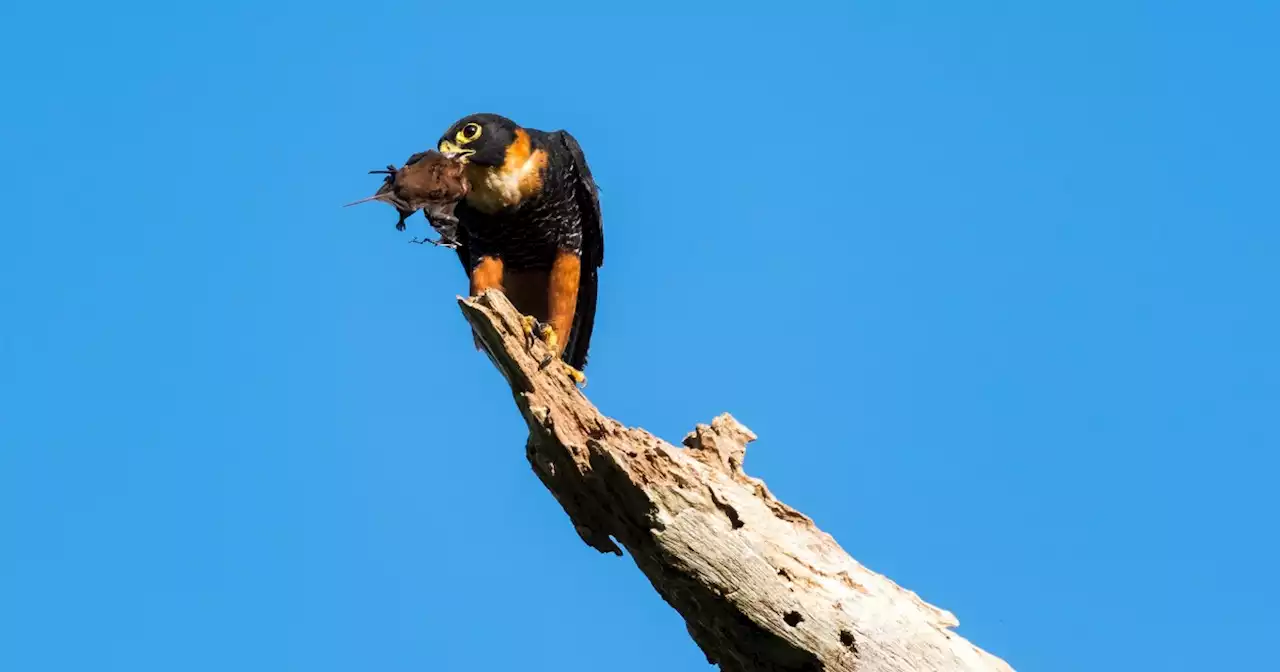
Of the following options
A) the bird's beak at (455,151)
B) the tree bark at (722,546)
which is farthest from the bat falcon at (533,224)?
the tree bark at (722,546)

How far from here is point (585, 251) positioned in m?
9.94

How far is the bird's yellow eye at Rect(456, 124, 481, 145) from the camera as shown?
340 inches

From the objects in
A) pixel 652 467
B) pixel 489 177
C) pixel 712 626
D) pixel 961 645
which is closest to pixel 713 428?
pixel 652 467

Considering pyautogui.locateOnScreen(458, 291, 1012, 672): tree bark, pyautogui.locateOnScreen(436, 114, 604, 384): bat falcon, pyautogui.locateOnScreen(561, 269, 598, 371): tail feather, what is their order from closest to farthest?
pyautogui.locateOnScreen(458, 291, 1012, 672): tree bark, pyautogui.locateOnScreen(436, 114, 604, 384): bat falcon, pyautogui.locateOnScreen(561, 269, 598, 371): tail feather

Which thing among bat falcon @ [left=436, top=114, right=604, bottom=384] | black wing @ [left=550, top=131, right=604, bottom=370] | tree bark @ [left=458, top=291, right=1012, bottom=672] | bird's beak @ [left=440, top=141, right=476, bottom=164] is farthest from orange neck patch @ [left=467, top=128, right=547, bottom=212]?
tree bark @ [left=458, top=291, right=1012, bottom=672]

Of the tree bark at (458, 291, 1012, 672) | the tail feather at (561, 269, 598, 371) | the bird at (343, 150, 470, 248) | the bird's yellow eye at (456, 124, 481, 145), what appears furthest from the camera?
the tail feather at (561, 269, 598, 371)

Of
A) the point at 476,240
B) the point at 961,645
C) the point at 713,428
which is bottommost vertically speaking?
the point at 961,645

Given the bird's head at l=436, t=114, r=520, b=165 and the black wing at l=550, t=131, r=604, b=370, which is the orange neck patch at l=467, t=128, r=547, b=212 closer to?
the bird's head at l=436, t=114, r=520, b=165

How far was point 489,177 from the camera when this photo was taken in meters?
8.83

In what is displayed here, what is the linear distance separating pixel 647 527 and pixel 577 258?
3822 millimetres

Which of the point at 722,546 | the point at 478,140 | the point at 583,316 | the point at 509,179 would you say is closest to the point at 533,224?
the point at 509,179

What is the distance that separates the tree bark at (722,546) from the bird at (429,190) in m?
1.14

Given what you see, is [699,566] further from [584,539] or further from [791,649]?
[584,539]

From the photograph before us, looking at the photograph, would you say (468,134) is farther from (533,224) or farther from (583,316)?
(583,316)
